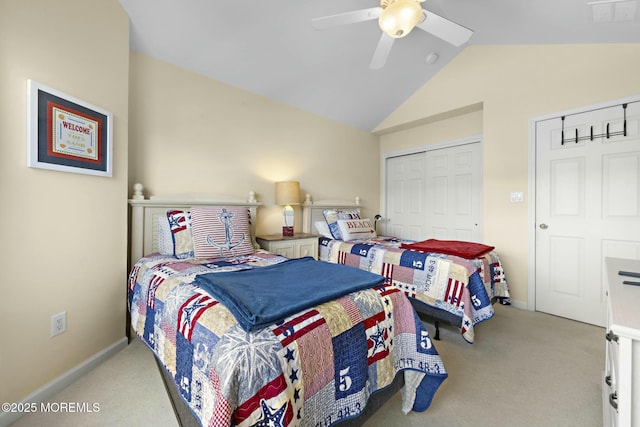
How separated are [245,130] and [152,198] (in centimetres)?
124

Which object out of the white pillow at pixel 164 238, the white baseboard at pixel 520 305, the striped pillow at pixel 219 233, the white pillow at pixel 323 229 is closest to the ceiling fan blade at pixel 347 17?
the striped pillow at pixel 219 233

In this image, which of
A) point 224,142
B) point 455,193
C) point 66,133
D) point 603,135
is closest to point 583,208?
point 603,135

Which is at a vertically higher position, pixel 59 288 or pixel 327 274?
pixel 327 274

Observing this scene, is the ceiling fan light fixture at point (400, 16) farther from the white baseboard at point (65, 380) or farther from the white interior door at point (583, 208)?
the white baseboard at point (65, 380)

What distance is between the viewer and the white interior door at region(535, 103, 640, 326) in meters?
2.40

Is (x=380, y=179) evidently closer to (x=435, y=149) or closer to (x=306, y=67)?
(x=435, y=149)

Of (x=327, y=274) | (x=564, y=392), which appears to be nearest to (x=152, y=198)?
(x=327, y=274)

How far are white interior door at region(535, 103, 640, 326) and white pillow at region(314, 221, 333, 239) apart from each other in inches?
88.9

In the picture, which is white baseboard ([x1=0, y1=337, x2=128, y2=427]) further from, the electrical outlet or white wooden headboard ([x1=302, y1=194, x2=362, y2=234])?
white wooden headboard ([x1=302, y1=194, x2=362, y2=234])

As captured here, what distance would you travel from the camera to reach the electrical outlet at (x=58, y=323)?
1.58m

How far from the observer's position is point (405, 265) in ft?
7.97

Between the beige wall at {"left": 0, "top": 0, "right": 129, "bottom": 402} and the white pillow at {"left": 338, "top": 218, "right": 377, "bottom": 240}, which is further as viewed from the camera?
the white pillow at {"left": 338, "top": 218, "right": 377, "bottom": 240}

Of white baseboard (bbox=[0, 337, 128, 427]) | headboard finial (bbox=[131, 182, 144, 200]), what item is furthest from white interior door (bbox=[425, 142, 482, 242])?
white baseboard (bbox=[0, 337, 128, 427])

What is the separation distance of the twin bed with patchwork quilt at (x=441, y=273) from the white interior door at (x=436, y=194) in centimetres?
107
